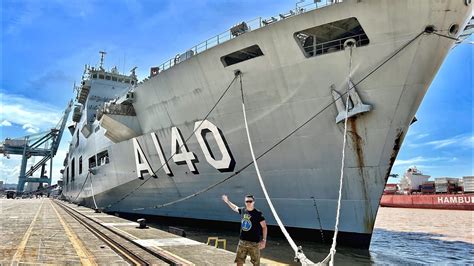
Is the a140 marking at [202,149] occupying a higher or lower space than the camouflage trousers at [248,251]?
higher

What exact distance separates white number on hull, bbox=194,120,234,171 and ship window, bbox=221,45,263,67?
6.47 ft

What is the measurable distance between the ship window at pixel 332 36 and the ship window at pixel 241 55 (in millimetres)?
1407

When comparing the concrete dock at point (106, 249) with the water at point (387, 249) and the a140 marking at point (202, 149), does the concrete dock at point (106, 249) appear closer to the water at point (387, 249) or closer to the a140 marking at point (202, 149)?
the water at point (387, 249)

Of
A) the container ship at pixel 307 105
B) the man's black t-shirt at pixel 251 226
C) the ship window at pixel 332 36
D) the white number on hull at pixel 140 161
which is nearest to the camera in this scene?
the man's black t-shirt at pixel 251 226

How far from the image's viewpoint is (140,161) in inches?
543

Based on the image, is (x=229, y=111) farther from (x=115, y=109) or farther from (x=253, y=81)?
(x=115, y=109)

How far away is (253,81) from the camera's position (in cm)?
948

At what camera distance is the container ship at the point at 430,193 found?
3177 centimetres

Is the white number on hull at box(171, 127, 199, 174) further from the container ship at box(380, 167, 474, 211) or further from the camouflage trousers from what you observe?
the container ship at box(380, 167, 474, 211)

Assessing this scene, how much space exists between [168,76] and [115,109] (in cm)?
405

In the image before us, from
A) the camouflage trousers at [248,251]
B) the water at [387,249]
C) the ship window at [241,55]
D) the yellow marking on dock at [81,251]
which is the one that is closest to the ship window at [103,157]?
the water at [387,249]

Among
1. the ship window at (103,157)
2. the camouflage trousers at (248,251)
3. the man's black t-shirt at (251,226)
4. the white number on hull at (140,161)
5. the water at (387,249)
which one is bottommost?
the water at (387,249)

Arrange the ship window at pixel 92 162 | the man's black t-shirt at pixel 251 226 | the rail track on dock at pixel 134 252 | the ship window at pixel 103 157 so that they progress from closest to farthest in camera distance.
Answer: the man's black t-shirt at pixel 251 226, the rail track on dock at pixel 134 252, the ship window at pixel 103 157, the ship window at pixel 92 162

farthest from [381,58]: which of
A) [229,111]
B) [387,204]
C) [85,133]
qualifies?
[387,204]
